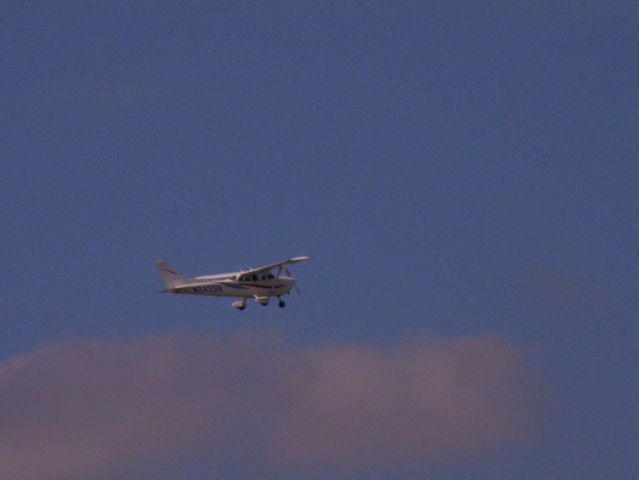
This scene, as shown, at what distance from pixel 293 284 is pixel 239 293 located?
3.35m

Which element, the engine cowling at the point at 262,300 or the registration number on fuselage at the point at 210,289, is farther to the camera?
the registration number on fuselage at the point at 210,289

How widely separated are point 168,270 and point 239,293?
450 centimetres

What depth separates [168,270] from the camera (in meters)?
118

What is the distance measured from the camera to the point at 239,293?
11831 cm

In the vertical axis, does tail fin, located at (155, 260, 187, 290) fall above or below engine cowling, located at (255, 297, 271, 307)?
above

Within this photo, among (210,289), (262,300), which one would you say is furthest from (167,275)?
(262,300)

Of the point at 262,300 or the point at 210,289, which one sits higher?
the point at 210,289

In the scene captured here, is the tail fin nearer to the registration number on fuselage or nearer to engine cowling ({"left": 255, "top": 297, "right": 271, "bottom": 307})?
the registration number on fuselage

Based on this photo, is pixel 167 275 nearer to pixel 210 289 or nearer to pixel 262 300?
pixel 210 289

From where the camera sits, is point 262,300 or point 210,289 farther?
point 210,289

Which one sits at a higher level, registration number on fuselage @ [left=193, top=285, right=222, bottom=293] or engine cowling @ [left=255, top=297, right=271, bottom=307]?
registration number on fuselage @ [left=193, top=285, right=222, bottom=293]

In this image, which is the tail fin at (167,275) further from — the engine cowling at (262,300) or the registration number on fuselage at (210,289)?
the engine cowling at (262,300)

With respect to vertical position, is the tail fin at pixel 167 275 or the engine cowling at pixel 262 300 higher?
the tail fin at pixel 167 275

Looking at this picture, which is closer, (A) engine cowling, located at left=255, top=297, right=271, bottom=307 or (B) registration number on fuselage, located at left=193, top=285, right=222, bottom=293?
(A) engine cowling, located at left=255, top=297, right=271, bottom=307
